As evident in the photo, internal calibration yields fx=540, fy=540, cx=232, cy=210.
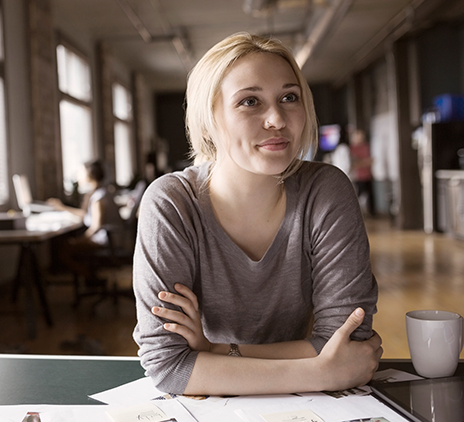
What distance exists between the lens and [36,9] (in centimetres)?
649

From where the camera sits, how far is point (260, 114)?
119 cm

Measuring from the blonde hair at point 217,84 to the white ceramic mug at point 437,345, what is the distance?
1.61 feet

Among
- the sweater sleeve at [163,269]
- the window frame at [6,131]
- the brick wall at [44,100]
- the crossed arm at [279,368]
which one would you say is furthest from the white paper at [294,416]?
the brick wall at [44,100]

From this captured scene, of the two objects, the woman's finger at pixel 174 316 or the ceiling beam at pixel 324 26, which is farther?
the ceiling beam at pixel 324 26

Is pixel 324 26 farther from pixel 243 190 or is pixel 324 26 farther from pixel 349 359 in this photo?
pixel 349 359

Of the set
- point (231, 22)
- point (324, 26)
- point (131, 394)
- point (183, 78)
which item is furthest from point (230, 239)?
point (183, 78)

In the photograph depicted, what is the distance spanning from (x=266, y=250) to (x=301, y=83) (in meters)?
0.40

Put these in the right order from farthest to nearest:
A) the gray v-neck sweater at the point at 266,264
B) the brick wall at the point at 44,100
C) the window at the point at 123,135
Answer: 1. the window at the point at 123,135
2. the brick wall at the point at 44,100
3. the gray v-neck sweater at the point at 266,264

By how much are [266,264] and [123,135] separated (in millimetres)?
11483

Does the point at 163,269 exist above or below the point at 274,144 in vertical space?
below

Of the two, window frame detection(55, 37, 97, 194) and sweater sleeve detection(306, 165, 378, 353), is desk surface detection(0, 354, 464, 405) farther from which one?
window frame detection(55, 37, 97, 194)

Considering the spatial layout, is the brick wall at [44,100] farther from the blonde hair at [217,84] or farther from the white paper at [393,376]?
the white paper at [393,376]

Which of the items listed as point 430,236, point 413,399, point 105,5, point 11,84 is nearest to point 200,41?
point 105,5

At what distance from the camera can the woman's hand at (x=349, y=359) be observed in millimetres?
988
